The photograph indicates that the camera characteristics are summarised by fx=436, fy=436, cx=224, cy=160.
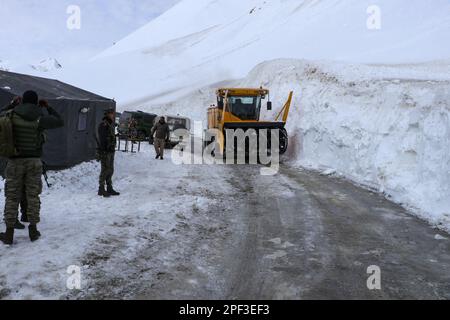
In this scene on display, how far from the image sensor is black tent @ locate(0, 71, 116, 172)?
473 inches

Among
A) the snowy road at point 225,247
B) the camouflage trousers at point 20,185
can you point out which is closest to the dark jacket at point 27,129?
the camouflage trousers at point 20,185

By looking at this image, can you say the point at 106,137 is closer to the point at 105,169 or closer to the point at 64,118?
the point at 105,169

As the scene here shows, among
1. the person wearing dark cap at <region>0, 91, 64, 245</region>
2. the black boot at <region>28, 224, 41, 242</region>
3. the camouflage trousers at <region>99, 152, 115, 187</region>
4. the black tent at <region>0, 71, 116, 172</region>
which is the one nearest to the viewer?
the person wearing dark cap at <region>0, 91, 64, 245</region>

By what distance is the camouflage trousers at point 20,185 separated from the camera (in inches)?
238

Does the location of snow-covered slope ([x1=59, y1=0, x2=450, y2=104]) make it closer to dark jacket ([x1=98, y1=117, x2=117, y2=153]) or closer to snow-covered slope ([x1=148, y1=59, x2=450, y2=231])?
snow-covered slope ([x1=148, y1=59, x2=450, y2=231])

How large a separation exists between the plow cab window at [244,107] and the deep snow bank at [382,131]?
7.05ft

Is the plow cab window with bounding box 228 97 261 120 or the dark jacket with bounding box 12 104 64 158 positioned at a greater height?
the plow cab window with bounding box 228 97 261 120

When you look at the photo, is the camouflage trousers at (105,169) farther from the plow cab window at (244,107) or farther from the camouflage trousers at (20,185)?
the plow cab window at (244,107)

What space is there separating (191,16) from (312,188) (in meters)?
99.2

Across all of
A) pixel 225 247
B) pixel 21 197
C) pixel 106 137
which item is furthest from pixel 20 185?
pixel 106 137

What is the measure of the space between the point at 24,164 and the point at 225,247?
10.5 feet

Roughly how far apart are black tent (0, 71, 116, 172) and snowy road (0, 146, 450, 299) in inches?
52.7

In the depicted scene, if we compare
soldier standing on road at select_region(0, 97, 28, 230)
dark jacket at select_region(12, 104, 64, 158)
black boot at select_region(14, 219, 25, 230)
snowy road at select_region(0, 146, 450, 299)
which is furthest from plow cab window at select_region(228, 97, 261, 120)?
dark jacket at select_region(12, 104, 64, 158)
